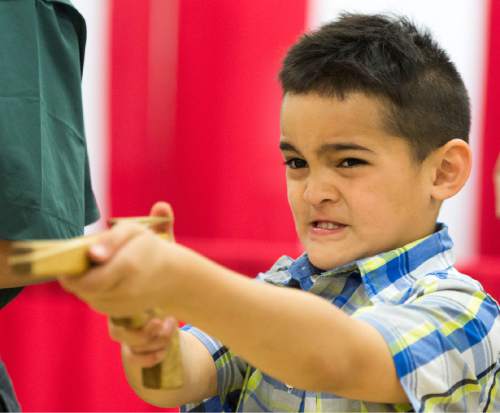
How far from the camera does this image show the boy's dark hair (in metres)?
0.88

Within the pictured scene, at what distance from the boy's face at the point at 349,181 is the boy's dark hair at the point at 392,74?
0.02m

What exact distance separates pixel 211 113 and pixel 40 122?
0.93m

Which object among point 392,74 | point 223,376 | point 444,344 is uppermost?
point 392,74

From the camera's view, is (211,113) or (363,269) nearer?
(363,269)

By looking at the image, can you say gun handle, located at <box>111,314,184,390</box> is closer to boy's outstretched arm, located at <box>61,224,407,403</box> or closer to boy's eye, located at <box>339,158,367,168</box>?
boy's outstretched arm, located at <box>61,224,407,403</box>

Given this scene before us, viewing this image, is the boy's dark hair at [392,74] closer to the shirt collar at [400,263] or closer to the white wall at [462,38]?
the shirt collar at [400,263]

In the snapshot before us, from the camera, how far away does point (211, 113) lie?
5.89ft

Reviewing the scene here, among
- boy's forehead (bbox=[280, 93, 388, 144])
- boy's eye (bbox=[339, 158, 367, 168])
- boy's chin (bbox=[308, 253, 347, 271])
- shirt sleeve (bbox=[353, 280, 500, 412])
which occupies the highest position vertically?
boy's forehead (bbox=[280, 93, 388, 144])

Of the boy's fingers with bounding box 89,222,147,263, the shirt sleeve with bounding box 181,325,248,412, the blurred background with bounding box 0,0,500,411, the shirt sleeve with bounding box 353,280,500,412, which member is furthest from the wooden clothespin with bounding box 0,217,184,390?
the blurred background with bounding box 0,0,500,411

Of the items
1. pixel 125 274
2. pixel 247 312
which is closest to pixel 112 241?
pixel 125 274

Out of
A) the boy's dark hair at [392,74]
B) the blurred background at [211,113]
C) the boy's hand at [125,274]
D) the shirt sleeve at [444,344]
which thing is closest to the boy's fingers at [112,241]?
the boy's hand at [125,274]

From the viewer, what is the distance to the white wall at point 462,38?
1.75m

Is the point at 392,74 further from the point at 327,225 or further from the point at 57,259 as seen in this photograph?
the point at 57,259

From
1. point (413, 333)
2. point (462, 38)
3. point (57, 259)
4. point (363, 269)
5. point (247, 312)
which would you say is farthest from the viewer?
point (462, 38)
